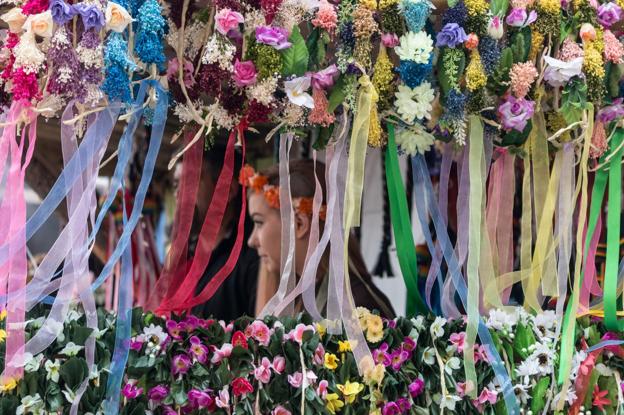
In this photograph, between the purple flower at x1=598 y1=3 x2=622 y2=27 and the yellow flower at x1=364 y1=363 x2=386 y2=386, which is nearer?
the yellow flower at x1=364 y1=363 x2=386 y2=386

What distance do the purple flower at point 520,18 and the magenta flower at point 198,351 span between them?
969 mm

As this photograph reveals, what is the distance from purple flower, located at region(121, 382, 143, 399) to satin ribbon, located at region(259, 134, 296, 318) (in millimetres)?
324

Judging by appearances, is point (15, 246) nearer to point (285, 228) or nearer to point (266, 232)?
point (285, 228)

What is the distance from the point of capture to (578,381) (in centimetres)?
203

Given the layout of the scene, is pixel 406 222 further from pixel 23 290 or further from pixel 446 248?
pixel 23 290

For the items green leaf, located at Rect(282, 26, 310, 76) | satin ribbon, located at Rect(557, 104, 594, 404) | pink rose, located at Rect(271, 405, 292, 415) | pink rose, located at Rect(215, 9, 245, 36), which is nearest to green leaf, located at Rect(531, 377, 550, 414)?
satin ribbon, located at Rect(557, 104, 594, 404)

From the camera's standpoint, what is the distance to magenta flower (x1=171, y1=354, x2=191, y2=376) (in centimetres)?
182

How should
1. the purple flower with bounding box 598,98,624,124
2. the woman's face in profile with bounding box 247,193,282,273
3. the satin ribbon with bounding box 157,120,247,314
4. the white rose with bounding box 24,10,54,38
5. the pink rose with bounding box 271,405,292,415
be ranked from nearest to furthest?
the white rose with bounding box 24,10,54,38, the pink rose with bounding box 271,405,292,415, the satin ribbon with bounding box 157,120,247,314, the purple flower with bounding box 598,98,624,124, the woman's face in profile with bounding box 247,193,282,273

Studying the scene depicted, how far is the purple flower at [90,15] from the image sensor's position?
1.63m

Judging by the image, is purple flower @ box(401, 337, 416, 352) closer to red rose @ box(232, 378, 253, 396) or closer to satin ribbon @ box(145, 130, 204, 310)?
red rose @ box(232, 378, 253, 396)

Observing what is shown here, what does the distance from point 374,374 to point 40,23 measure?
3.23ft

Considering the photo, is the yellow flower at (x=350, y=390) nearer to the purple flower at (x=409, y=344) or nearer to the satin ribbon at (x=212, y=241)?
the purple flower at (x=409, y=344)

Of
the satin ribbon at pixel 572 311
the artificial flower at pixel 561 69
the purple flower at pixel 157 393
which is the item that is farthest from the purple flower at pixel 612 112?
the purple flower at pixel 157 393

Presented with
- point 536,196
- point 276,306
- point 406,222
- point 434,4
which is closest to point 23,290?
point 276,306
